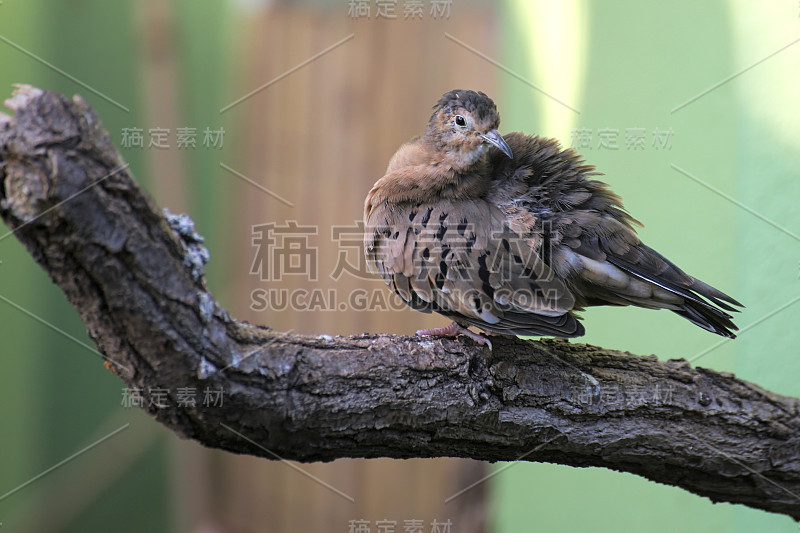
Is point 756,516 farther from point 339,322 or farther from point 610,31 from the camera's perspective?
point 339,322

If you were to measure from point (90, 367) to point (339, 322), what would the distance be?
5.11 feet

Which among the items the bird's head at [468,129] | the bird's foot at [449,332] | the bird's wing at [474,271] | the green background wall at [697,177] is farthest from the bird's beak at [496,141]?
the green background wall at [697,177]

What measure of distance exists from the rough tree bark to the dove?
6.0 inches

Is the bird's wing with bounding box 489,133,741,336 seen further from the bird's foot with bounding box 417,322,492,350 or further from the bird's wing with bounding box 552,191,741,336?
the bird's foot with bounding box 417,322,492,350

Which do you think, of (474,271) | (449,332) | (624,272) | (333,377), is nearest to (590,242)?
(624,272)

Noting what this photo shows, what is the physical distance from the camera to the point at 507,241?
188cm

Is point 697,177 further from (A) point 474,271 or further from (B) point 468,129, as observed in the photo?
(A) point 474,271

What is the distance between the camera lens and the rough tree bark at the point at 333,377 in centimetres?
116

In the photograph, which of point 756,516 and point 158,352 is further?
point 756,516

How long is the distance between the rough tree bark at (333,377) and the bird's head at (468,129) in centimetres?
63

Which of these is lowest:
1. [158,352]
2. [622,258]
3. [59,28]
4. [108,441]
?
[108,441]

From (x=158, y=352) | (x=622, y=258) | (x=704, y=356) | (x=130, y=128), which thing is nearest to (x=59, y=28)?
(x=130, y=128)

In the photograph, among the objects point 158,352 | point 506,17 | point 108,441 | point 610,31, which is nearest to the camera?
point 158,352

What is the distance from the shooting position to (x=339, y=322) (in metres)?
3.73
